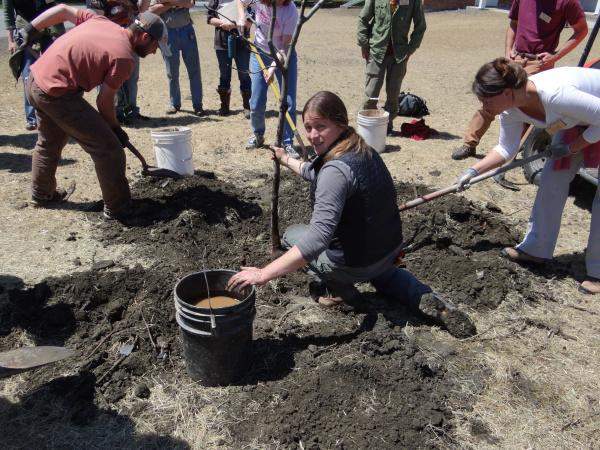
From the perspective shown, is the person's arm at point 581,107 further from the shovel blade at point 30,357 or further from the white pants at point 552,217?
the shovel blade at point 30,357

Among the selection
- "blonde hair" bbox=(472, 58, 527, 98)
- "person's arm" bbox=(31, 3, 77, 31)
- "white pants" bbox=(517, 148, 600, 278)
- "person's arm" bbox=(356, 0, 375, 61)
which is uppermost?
"person's arm" bbox=(31, 3, 77, 31)

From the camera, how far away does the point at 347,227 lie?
11.2 feet

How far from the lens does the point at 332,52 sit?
1503 cm

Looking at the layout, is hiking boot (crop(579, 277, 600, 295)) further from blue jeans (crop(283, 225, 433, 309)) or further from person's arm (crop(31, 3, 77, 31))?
person's arm (crop(31, 3, 77, 31))

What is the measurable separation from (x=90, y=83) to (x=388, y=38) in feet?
13.7

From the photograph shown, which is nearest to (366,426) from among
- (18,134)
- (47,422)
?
(47,422)

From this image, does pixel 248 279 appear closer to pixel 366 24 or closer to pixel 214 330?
pixel 214 330

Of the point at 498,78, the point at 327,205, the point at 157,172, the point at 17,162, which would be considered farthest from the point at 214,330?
the point at 17,162

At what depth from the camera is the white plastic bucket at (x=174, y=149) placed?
5.62 metres

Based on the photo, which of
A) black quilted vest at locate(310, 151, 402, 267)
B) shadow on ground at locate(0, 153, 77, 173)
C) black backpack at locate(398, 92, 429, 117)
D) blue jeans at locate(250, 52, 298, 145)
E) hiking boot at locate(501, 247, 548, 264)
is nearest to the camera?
black quilted vest at locate(310, 151, 402, 267)

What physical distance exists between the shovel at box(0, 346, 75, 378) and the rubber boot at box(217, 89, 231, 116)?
6.32 meters

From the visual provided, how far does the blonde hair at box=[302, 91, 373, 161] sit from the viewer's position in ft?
10.2

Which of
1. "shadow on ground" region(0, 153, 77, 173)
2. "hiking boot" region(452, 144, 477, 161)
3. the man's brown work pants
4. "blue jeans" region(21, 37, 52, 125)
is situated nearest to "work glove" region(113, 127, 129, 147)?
the man's brown work pants

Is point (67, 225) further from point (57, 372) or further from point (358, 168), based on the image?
point (358, 168)
